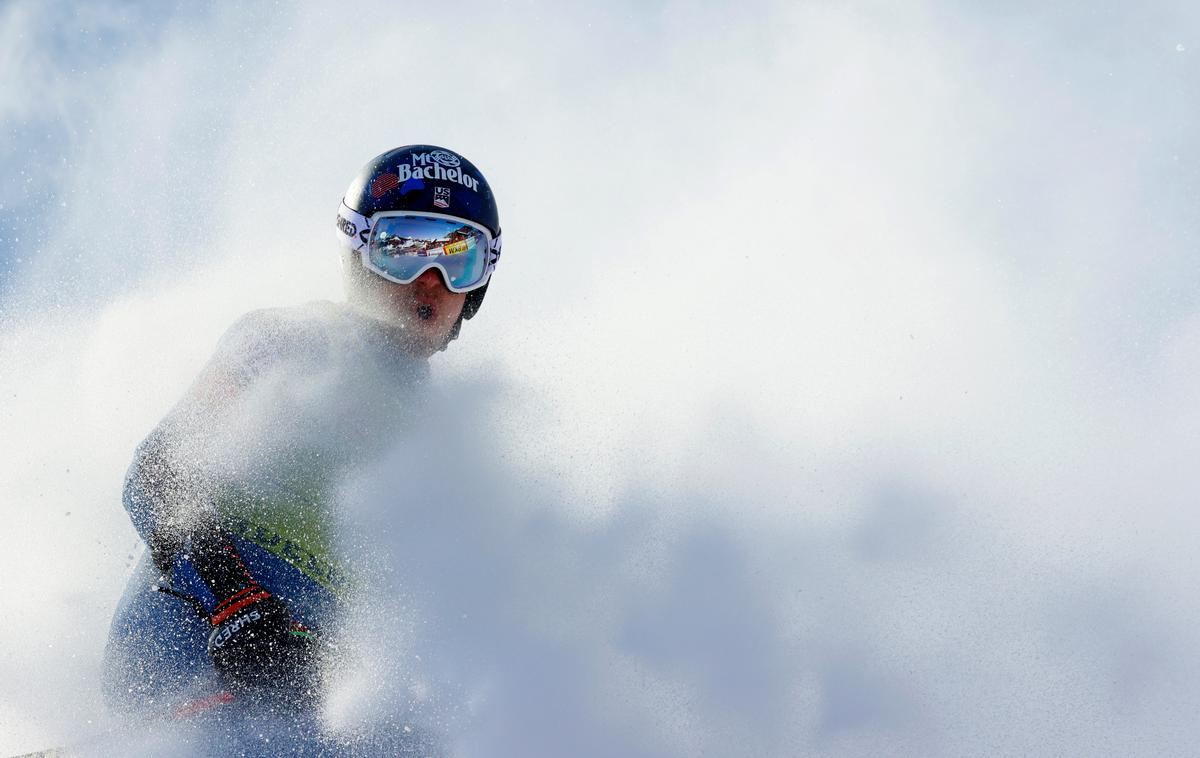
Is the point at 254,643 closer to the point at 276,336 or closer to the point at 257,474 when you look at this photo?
the point at 257,474

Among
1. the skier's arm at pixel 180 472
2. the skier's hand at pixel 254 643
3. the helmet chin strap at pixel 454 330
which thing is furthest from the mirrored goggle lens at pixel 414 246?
the skier's hand at pixel 254 643

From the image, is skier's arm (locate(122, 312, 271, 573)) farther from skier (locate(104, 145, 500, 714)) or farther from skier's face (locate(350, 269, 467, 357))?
skier's face (locate(350, 269, 467, 357))

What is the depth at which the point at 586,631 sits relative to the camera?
655 centimetres

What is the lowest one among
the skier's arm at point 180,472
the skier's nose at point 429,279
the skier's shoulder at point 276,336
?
the skier's arm at point 180,472

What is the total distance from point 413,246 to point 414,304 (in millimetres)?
361

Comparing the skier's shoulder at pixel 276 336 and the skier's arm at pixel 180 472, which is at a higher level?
the skier's shoulder at pixel 276 336

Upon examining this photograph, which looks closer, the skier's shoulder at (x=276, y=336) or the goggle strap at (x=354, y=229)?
the skier's shoulder at (x=276, y=336)

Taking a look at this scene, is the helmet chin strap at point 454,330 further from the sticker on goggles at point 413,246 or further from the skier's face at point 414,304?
the sticker on goggles at point 413,246

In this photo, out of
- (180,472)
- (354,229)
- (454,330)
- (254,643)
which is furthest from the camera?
(454,330)

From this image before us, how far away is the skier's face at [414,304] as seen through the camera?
5.71 meters

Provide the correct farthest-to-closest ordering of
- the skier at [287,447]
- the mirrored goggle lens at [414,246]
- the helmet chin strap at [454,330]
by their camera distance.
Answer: the helmet chin strap at [454,330], the mirrored goggle lens at [414,246], the skier at [287,447]

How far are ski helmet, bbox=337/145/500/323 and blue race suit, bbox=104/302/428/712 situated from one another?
453 mm

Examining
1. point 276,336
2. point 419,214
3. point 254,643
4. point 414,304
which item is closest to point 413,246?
point 419,214

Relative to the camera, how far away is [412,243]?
18.7 ft
